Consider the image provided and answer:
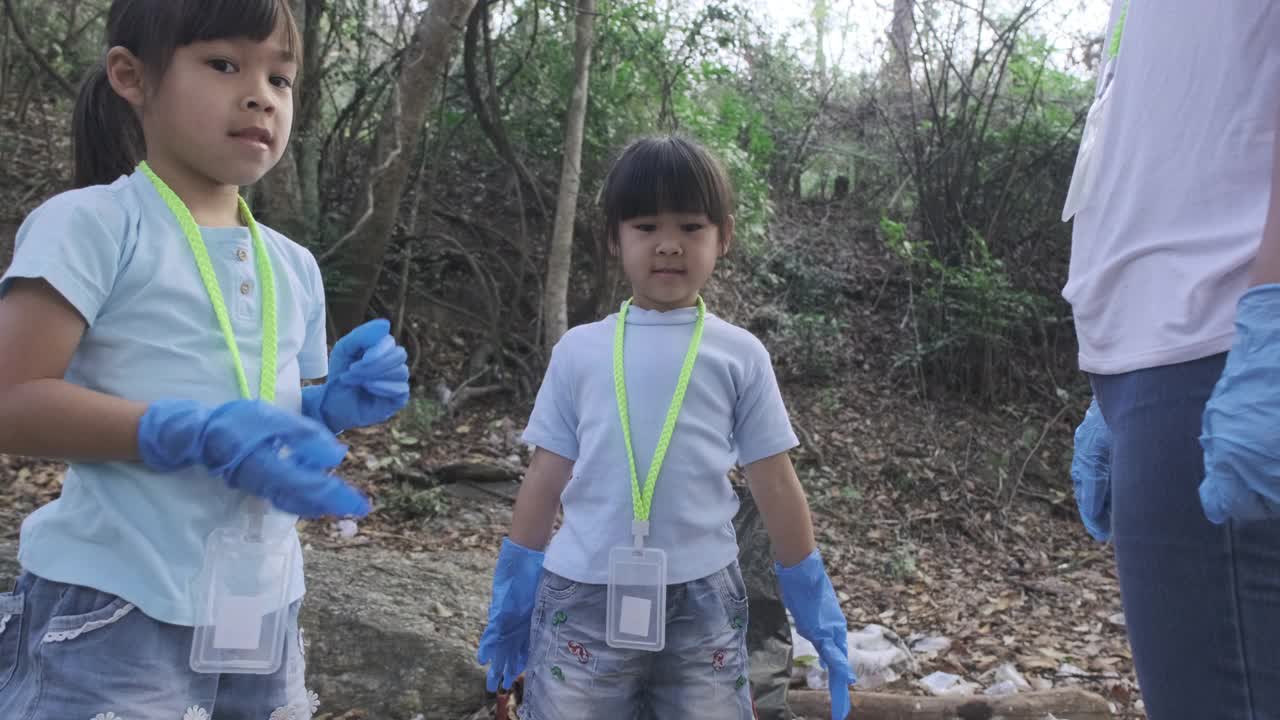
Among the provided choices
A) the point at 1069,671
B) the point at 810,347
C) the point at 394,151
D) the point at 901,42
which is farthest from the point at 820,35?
the point at 1069,671

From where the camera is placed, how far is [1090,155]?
132 cm

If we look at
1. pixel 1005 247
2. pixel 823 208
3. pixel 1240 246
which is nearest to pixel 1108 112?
pixel 1240 246

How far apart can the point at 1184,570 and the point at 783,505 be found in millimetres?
873

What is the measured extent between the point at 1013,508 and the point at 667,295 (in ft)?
14.9

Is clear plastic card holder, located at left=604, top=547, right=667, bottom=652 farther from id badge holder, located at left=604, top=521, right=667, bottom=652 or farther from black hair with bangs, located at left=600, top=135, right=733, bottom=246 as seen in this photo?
black hair with bangs, located at left=600, top=135, right=733, bottom=246

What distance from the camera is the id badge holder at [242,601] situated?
1.20 m

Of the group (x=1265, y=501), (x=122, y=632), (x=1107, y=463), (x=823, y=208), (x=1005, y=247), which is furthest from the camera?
(x=823, y=208)

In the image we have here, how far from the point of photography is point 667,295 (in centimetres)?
187

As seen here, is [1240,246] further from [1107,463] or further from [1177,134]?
[1107,463]

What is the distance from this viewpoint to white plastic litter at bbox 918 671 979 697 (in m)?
3.17

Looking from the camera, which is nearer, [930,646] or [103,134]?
[103,134]

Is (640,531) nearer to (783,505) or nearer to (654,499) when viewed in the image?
(654,499)

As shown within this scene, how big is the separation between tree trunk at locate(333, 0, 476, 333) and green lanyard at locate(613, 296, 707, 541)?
359 centimetres

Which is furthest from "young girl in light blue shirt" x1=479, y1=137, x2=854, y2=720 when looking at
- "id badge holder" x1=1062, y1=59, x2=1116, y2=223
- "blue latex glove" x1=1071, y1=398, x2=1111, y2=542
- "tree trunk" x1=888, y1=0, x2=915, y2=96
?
"tree trunk" x1=888, y1=0, x2=915, y2=96
